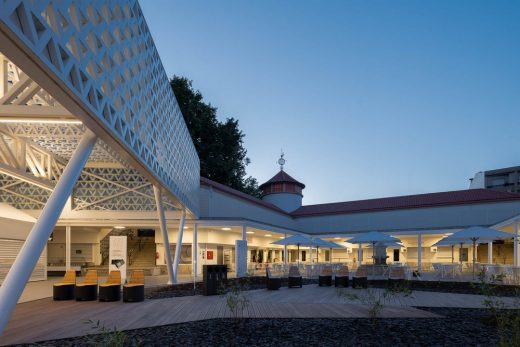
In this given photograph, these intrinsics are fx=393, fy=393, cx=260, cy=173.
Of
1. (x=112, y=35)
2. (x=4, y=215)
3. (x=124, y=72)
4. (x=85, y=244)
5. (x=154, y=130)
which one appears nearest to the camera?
(x=112, y=35)

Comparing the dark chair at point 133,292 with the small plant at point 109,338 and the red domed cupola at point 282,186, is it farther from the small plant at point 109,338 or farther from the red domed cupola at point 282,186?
the red domed cupola at point 282,186

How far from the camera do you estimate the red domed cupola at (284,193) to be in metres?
42.2

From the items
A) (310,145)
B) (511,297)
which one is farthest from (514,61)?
(310,145)

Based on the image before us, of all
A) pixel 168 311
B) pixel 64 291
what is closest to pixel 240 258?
pixel 64 291

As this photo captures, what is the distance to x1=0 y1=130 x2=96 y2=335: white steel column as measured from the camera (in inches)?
250

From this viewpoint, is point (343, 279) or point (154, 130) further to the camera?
point (343, 279)

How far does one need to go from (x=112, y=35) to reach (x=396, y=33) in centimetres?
2539

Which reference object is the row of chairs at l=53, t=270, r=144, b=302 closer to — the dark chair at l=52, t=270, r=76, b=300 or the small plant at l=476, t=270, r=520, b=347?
the dark chair at l=52, t=270, r=76, b=300

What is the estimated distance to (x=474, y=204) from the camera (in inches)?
1187

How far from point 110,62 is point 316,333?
694 centimetres

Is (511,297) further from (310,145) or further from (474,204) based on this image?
(310,145)

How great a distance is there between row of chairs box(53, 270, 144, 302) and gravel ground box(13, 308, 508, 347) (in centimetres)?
413

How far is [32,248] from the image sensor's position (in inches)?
262

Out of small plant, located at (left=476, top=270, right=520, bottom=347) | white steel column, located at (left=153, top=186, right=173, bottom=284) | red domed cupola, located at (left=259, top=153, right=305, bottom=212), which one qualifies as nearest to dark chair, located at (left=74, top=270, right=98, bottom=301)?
white steel column, located at (left=153, top=186, right=173, bottom=284)
